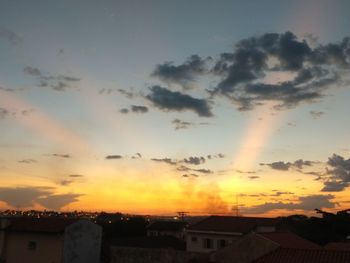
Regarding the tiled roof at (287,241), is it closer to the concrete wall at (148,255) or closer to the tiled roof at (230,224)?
the concrete wall at (148,255)

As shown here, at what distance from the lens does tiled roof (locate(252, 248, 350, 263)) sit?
93.9ft

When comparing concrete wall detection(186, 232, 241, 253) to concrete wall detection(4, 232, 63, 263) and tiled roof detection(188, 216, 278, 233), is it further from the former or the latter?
concrete wall detection(4, 232, 63, 263)

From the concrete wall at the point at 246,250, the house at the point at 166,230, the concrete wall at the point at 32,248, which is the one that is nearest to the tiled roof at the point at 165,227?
the house at the point at 166,230

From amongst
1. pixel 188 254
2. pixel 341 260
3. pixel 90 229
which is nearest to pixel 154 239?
pixel 90 229

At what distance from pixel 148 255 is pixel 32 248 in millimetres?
12735

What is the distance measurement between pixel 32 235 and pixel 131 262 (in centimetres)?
1111

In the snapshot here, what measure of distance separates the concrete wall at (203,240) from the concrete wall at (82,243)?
53.0ft

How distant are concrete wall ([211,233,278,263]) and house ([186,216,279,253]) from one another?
17177 millimetres

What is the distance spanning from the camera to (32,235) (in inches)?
1756

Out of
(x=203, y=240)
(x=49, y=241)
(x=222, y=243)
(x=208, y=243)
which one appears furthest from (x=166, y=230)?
(x=49, y=241)

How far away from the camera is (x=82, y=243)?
43.8 m

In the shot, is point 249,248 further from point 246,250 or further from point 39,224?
point 39,224

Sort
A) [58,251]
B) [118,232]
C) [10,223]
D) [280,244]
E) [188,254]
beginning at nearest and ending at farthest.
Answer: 1. [280,244]
2. [188,254]
3. [58,251]
4. [10,223]
5. [118,232]

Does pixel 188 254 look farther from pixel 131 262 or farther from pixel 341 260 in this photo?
pixel 341 260
